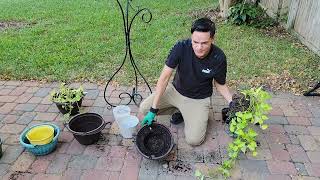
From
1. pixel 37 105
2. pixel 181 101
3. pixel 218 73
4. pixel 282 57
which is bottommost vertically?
pixel 282 57

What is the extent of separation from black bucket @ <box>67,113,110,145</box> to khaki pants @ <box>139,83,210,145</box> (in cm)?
50

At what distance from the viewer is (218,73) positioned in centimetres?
300

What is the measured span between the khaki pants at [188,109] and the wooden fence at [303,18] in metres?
2.98

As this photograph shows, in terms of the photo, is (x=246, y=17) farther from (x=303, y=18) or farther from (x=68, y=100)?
(x=68, y=100)

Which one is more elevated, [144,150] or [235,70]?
[144,150]

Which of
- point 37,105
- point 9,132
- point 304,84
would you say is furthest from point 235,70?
point 9,132

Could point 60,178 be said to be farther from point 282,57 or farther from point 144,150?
point 282,57

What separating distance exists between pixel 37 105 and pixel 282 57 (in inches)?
146

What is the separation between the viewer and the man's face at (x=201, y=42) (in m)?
2.66

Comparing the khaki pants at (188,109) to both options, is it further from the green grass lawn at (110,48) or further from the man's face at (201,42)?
the green grass lawn at (110,48)

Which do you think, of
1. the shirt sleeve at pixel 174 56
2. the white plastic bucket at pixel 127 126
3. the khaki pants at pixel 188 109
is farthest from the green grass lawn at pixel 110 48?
the shirt sleeve at pixel 174 56

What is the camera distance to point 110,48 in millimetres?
5402

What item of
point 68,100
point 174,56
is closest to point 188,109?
point 174,56

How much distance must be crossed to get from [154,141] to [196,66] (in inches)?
32.4
